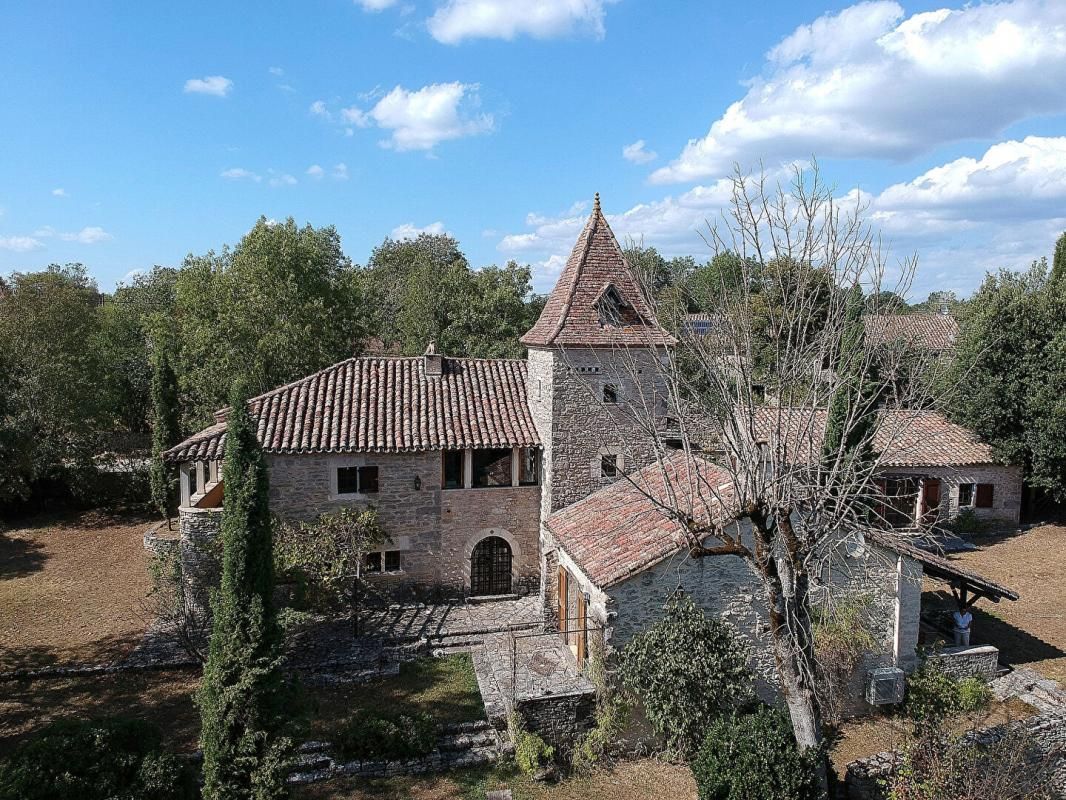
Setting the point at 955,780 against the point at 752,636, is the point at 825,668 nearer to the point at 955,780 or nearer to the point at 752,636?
the point at 752,636

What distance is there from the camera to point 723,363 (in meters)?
11.0

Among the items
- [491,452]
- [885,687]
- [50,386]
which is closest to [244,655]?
[491,452]

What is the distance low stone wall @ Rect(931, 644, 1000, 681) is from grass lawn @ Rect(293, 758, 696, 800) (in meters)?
8.02

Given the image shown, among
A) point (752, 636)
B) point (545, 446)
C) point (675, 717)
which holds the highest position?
point (545, 446)

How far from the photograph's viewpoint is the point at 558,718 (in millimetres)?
14133

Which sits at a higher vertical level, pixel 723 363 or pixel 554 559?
pixel 723 363

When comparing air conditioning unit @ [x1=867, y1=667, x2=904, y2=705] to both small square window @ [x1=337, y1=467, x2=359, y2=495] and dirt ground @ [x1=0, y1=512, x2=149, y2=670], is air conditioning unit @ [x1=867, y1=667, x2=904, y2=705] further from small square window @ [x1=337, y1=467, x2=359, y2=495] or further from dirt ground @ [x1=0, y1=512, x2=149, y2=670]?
dirt ground @ [x1=0, y1=512, x2=149, y2=670]

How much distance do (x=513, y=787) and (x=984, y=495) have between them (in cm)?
2664

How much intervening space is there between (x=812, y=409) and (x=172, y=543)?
2056 centimetres

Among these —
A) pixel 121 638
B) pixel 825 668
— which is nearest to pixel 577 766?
pixel 825 668

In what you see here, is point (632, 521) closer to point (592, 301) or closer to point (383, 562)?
point (592, 301)

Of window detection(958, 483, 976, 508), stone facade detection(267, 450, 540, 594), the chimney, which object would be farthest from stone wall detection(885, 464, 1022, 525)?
the chimney

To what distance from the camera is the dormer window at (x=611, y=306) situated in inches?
781

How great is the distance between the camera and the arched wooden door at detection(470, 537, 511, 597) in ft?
70.5
